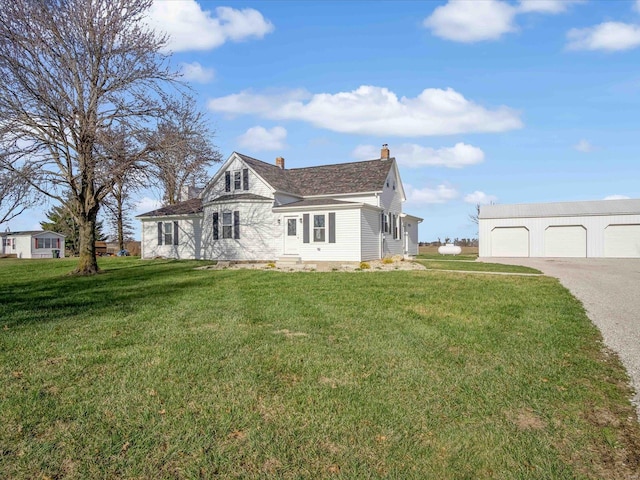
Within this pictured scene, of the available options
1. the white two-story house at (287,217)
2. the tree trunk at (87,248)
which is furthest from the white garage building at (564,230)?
the tree trunk at (87,248)

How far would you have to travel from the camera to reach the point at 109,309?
26.8 ft

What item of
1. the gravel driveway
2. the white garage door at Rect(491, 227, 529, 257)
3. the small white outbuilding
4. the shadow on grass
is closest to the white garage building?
the white garage door at Rect(491, 227, 529, 257)

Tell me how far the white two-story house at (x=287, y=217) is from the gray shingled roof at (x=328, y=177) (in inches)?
2.4

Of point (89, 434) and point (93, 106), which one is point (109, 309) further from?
point (93, 106)

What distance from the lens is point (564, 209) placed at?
2877 cm

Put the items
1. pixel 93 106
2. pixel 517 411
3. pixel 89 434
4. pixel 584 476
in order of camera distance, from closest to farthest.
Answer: pixel 584 476
pixel 89 434
pixel 517 411
pixel 93 106

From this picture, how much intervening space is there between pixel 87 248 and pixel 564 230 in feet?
91.9

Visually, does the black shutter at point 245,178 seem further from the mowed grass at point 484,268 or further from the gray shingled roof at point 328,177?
the mowed grass at point 484,268

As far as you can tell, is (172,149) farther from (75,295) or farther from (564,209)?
(564,209)

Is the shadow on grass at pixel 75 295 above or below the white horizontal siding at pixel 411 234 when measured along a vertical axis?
below

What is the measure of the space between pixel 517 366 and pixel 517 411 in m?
1.27

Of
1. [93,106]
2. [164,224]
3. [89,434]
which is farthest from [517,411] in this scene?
[164,224]

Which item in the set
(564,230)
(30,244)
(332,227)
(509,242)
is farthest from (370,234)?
(30,244)

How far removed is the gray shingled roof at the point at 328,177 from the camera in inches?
910
